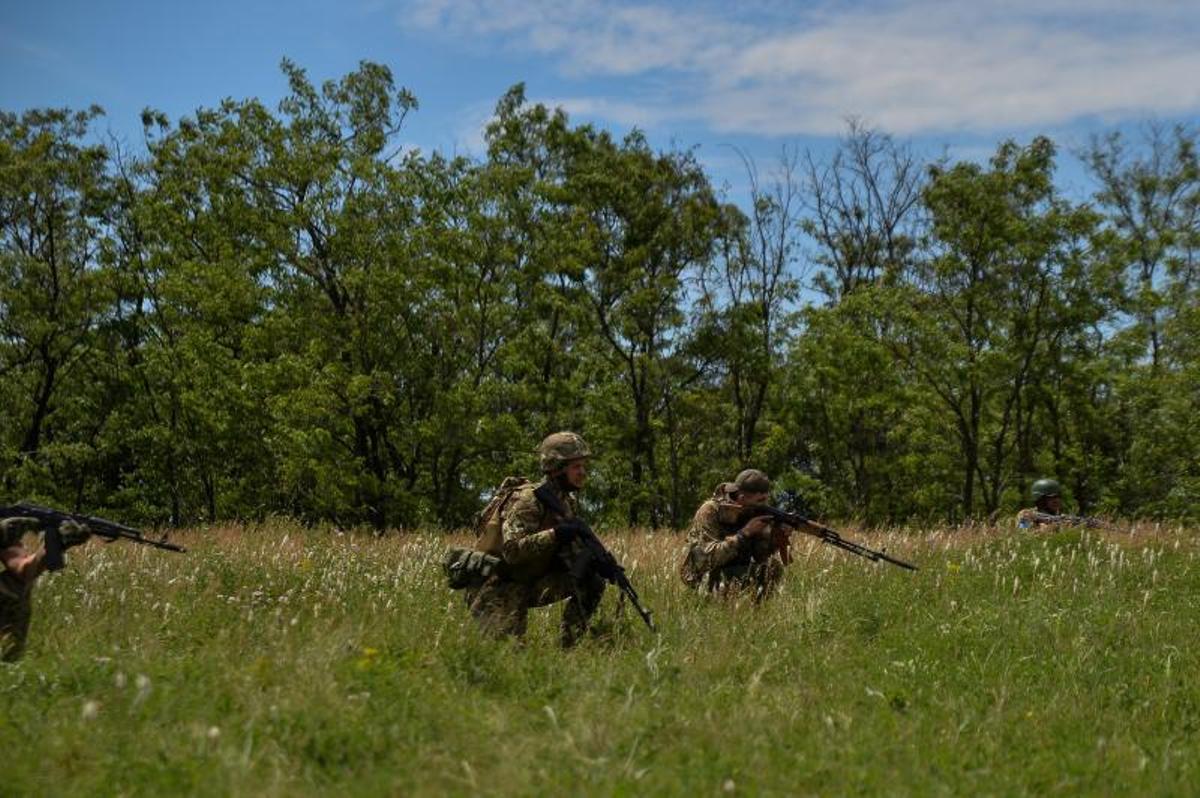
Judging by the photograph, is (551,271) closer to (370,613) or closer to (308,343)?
(308,343)

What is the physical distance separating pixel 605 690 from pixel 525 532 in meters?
1.82

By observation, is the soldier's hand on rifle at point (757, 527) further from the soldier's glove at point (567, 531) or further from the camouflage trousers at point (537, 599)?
the soldier's glove at point (567, 531)

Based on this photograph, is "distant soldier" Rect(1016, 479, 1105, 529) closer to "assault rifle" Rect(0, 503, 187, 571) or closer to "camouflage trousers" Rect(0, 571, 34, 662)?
"assault rifle" Rect(0, 503, 187, 571)

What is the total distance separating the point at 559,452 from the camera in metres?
6.62

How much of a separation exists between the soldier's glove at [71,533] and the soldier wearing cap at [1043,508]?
33.2 feet

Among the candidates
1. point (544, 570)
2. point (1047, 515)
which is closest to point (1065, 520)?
point (1047, 515)

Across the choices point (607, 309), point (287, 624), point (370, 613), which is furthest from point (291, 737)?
point (607, 309)

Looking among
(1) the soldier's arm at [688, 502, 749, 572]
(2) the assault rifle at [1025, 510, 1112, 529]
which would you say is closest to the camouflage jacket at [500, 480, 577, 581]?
(1) the soldier's arm at [688, 502, 749, 572]

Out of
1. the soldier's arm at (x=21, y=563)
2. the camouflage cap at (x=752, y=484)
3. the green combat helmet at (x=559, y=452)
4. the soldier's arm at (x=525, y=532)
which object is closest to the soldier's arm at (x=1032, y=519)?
the camouflage cap at (x=752, y=484)

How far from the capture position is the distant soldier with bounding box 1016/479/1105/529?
11.9 m

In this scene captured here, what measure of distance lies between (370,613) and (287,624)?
78 centimetres

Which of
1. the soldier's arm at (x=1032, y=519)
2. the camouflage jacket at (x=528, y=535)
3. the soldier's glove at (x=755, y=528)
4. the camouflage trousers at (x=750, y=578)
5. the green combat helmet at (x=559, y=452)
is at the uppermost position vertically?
the green combat helmet at (x=559, y=452)

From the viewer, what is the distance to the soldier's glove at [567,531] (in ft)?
20.9

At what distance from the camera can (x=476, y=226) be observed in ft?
74.9
